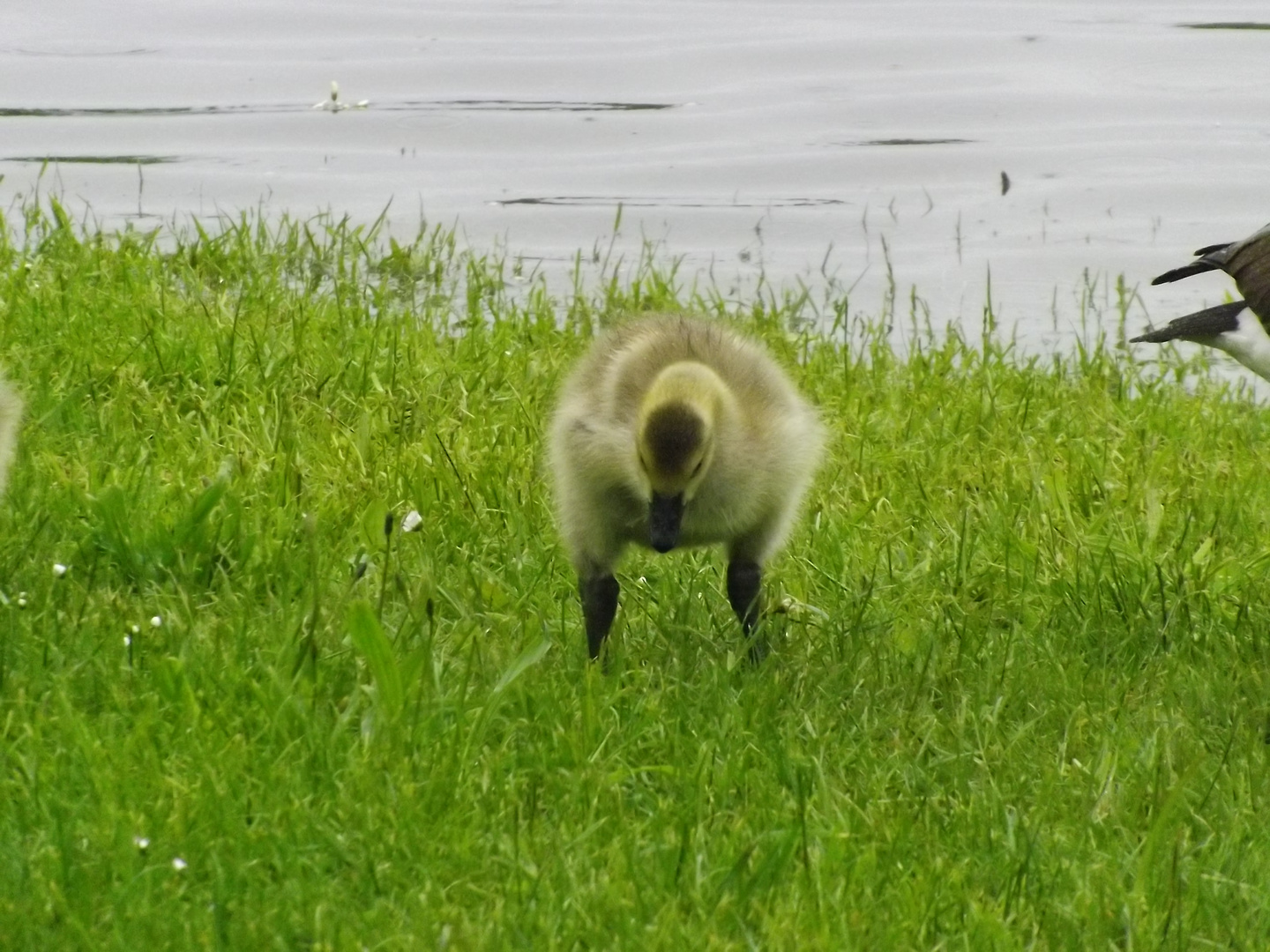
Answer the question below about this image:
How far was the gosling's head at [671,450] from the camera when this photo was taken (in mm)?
4293

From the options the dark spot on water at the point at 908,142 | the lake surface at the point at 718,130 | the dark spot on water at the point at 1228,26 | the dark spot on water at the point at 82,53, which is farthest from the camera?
the dark spot on water at the point at 1228,26

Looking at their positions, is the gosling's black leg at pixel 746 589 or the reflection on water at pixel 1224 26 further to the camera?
the reflection on water at pixel 1224 26

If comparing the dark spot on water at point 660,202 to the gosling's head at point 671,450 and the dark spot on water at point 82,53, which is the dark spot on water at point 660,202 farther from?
the gosling's head at point 671,450

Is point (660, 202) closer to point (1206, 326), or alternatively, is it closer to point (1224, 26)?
point (1206, 326)

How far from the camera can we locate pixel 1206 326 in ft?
19.9

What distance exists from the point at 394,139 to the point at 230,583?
8334mm

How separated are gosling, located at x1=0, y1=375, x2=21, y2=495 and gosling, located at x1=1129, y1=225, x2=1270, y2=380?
3.53m

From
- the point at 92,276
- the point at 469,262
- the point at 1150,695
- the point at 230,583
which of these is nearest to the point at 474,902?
the point at 230,583

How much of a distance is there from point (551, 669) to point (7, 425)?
1487mm

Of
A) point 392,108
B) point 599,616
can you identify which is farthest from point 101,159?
point 599,616

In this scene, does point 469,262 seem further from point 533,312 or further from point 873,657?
point 873,657

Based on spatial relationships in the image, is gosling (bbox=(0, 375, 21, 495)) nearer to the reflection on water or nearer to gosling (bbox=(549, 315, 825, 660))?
gosling (bbox=(549, 315, 825, 660))

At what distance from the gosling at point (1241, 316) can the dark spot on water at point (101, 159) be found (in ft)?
24.6

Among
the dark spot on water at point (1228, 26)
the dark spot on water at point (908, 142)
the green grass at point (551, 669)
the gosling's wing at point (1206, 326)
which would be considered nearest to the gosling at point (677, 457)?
the green grass at point (551, 669)
